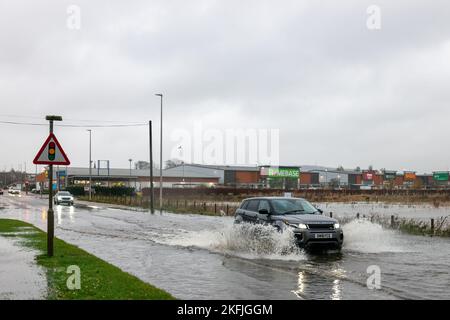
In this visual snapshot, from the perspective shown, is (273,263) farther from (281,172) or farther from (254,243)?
(281,172)

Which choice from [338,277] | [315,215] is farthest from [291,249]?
[338,277]

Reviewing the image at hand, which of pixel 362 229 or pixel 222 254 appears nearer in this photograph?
pixel 222 254

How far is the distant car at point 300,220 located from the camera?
1429 cm

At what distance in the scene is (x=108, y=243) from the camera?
18.1m

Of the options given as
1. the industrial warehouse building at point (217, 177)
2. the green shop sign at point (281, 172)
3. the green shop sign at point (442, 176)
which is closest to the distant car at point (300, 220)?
the industrial warehouse building at point (217, 177)

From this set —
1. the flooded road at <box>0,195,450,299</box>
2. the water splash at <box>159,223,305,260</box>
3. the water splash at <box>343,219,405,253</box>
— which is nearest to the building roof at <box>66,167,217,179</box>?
the flooded road at <box>0,195,450,299</box>

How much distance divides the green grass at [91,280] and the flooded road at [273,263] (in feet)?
1.90

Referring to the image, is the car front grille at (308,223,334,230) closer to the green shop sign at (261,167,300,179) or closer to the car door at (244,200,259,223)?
the car door at (244,200,259,223)

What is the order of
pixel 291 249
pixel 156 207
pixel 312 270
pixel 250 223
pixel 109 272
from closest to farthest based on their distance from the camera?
1. pixel 109 272
2. pixel 312 270
3. pixel 291 249
4. pixel 250 223
5. pixel 156 207

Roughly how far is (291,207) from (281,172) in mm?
107702

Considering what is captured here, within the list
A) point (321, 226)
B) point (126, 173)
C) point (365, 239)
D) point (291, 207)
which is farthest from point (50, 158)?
point (126, 173)

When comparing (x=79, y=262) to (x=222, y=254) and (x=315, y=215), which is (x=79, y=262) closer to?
(x=222, y=254)

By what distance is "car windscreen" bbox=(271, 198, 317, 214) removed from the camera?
15562 millimetres
